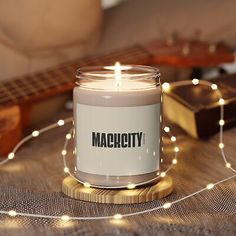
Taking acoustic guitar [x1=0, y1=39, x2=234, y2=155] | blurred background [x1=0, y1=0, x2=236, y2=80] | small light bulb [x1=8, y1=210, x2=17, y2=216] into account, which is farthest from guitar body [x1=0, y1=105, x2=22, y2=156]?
small light bulb [x1=8, y1=210, x2=17, y2=216]

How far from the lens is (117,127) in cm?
61

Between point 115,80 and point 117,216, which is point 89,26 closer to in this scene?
point 115,80

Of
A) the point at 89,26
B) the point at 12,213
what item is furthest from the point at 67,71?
the point at 12,213

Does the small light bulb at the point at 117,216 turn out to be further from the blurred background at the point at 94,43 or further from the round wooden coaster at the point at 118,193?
the blurred background at the point at 94,43

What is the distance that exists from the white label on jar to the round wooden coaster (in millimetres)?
19

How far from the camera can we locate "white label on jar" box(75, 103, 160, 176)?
1.99 feet

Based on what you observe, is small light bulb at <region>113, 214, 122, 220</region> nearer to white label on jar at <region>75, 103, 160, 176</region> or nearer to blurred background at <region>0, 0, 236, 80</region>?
white label on jar at <region>75, 103, 160, 176</region>

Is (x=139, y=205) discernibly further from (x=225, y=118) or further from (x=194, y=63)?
Answer: (x=194, y=63)

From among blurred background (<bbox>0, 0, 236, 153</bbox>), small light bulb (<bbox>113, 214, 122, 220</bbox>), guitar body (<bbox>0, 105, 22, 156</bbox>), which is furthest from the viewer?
blurred background (<bbox>0, 0, 236, 153</bbox>)

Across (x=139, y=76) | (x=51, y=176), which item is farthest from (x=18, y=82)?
(x=139, y=76)

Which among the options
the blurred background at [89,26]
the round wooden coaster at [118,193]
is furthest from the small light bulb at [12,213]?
the blurred background at [89,26]

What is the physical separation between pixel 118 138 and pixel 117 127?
0.04ft

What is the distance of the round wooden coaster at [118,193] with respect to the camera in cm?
60

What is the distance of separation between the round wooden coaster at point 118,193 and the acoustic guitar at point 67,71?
0.25 meters
